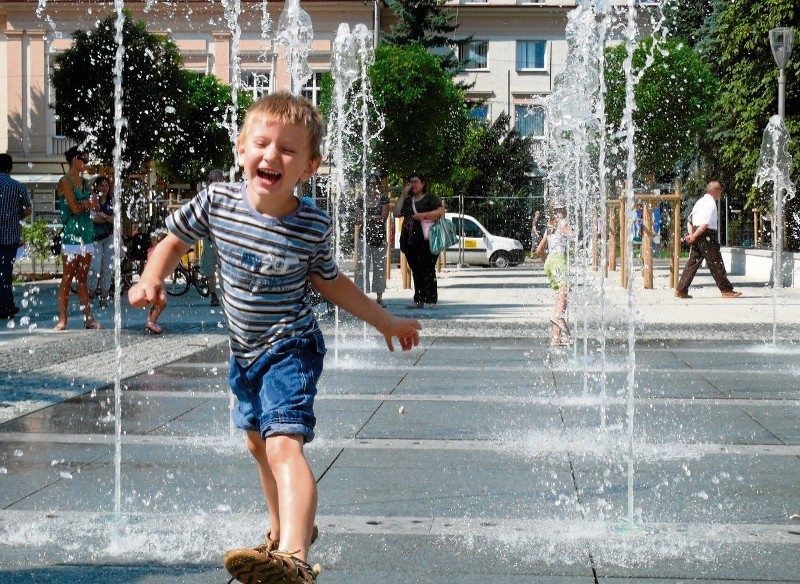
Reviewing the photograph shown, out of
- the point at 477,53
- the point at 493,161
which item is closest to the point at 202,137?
the point at 493,161

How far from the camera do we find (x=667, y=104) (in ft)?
133

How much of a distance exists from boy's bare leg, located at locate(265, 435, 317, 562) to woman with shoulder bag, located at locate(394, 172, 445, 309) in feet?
41.2

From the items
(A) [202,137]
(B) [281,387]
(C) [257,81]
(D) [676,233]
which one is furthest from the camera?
(C) [257,81]

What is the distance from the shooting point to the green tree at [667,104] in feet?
132

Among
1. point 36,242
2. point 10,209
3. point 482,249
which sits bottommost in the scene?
point 482,249

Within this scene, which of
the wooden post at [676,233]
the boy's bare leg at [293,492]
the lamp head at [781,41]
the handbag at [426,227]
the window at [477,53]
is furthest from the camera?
the window at [477,53]

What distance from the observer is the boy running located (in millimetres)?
3566

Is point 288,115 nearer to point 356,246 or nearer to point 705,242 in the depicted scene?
point 356,246

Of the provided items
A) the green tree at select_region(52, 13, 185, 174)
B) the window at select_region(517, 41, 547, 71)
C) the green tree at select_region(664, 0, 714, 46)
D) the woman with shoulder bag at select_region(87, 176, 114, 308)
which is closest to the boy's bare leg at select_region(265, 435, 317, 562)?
the woman with shoulder bag at select_region(87, 176, 114, 308)

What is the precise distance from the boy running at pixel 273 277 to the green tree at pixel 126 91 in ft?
95.6

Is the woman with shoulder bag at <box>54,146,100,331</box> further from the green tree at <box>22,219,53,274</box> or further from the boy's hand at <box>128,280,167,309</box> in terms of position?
the green tree at <box>22,219,53,274</box>

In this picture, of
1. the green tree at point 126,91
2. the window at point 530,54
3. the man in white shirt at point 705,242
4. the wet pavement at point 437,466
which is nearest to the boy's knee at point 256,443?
the wet pavement at point 437,466

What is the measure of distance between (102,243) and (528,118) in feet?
165

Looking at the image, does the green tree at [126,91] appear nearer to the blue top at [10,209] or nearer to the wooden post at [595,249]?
the wooden post at [595,249]
